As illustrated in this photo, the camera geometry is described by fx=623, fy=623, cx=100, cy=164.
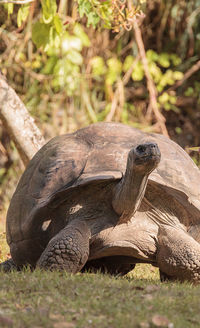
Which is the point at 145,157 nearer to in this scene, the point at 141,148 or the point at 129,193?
the point at 141,148

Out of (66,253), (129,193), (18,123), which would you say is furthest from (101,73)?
(66,253)

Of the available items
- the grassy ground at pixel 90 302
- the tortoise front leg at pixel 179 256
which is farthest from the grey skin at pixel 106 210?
Result: the grassy ground at pixel 90 302

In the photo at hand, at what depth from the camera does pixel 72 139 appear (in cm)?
421

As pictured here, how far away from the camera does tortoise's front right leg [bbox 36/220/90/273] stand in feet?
11.6

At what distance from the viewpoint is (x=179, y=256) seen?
144 inches

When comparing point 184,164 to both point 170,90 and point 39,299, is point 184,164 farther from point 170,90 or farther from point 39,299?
point 170,90

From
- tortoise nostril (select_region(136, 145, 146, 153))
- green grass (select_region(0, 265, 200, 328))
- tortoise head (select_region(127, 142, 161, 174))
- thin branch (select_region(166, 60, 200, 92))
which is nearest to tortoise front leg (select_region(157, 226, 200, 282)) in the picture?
green grass (select_region(0, 265, 200, 328))

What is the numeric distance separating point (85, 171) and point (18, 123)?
246cm

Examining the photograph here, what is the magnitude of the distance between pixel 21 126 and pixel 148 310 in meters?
3.71

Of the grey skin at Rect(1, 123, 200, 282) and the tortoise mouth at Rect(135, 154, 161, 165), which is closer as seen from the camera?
the tortoise mouth at Rect(135, 154, 161, 165)

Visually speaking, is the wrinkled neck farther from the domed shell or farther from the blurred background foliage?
the blurred background foliage

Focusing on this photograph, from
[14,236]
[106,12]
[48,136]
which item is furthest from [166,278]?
[48,136]

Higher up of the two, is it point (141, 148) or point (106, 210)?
point (141, 148)

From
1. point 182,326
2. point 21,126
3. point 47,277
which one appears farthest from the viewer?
point 21,126
